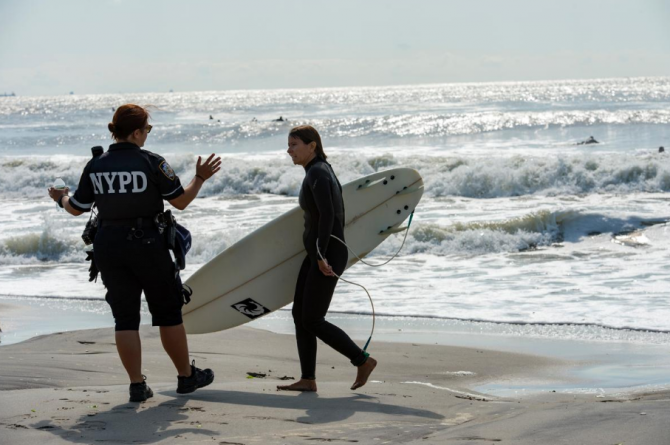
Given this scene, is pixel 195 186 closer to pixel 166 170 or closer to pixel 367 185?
pixel 166 170

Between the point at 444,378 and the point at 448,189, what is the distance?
1175 cm

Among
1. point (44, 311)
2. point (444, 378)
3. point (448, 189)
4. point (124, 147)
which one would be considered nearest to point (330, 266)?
point (124, 147)

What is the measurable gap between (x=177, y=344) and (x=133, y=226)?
0.60 metres

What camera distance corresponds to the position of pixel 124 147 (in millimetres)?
3373

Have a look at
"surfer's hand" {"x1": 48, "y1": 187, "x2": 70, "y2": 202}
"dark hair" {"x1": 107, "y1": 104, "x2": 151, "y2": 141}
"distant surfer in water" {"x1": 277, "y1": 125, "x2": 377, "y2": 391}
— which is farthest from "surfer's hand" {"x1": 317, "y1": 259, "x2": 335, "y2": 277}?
"surfer's hand" {"x1": 48, "y1": 187, "x2": 70, "y2": 202}

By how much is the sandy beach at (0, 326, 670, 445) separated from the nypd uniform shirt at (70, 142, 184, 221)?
2.83ft

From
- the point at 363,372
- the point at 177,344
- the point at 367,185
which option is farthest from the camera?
the point at 367,185

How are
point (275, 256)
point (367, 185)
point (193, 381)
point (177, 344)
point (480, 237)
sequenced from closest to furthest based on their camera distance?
point (177, 344)
point (193, 381)
point (275, 256)
point (367, 185)
point (480, 237)

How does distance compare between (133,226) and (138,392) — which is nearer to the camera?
(133,226)

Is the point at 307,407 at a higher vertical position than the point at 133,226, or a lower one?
lower

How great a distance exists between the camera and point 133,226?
331 cm

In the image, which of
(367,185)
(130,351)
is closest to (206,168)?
(130,351)

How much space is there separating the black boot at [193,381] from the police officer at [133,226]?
0.16m

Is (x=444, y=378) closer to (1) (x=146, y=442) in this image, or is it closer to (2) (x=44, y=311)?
(1) (x=146, y=442)
